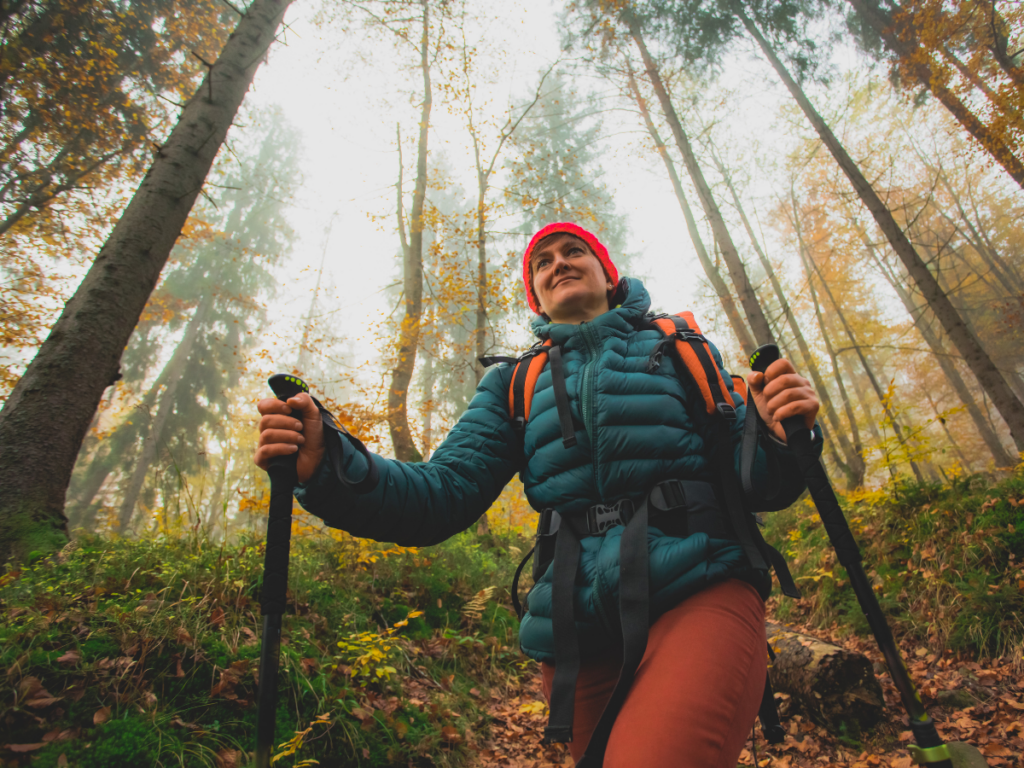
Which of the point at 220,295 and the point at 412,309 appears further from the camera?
the point at 220,295

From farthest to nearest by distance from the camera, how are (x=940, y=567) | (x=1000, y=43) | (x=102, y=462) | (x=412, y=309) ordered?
(x=102, y=462), (x=412, y=309), (x=1000, y=43), (x=940, y=567)

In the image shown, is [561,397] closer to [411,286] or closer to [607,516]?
[607,516]

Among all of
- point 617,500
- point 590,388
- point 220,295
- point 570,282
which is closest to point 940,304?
point 570,282

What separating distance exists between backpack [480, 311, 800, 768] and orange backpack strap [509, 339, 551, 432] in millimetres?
69

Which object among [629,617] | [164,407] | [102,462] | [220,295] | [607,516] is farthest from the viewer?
[220,295]

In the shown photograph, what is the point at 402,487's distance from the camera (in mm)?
1621

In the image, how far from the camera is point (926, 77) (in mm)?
8516

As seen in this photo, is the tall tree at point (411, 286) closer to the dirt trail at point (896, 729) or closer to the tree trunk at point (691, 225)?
the dirt trail at point (896, 729)

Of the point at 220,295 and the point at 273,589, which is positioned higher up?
the point at 220,295

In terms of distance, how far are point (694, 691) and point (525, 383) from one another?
1202mm

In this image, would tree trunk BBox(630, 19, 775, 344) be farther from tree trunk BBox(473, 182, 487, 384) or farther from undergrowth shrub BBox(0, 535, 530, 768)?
undergrowth shrub BBox(0, 535, 530, 768)

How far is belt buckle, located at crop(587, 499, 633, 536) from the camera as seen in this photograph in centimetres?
151

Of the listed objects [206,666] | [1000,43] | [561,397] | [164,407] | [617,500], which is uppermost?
[1000,43]

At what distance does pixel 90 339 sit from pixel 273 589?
3674 mm
